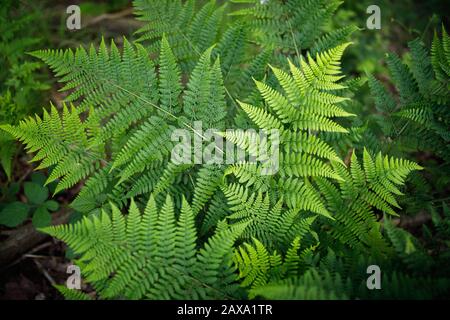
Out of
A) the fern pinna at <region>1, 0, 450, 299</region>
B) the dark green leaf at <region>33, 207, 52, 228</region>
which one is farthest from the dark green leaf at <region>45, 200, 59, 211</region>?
the fern pinna at <region>1, 0, 450, 299</region>

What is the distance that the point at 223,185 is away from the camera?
8.04 feet

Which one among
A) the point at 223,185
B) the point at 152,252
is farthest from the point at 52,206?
the point at 223,185

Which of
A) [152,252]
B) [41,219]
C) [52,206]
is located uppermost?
[52,206]

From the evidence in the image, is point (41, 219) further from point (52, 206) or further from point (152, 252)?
point (152, 252)

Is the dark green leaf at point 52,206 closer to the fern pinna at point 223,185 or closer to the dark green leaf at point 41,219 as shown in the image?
the dark green leaf at point 41,219

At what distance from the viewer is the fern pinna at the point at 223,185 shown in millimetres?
2129

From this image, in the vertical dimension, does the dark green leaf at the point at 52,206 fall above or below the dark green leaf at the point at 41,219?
above

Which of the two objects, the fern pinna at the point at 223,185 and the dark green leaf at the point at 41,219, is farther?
the dark green leaf at the point at 41,219

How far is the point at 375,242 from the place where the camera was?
2.29 meters

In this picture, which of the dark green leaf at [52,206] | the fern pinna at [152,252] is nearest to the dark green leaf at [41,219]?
the dark green leaf at [52,206]

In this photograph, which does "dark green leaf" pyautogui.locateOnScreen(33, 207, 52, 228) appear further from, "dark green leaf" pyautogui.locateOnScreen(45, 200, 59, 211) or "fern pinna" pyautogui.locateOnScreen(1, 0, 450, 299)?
"fern pinna" pyautogui.locateOnScreen(1, 0, 450, 299)
